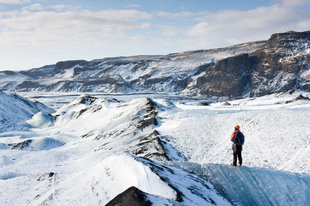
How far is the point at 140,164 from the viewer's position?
53.1 ft

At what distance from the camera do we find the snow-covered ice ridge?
1506 centimetres

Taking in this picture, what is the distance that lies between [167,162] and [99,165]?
495 cm

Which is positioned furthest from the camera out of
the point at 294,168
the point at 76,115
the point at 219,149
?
the point at 76,115

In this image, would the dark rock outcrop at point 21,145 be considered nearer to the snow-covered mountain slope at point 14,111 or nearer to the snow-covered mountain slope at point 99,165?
the snow-covered mountain slope at point 99,165

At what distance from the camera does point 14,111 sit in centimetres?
10194

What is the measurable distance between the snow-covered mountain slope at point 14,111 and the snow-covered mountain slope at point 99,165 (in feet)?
28.4

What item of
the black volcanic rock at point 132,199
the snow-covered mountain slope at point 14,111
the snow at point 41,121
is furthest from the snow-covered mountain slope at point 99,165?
the snow-covered mountain slope at point 14,111

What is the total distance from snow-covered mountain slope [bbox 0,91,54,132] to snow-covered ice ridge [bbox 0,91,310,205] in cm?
2490

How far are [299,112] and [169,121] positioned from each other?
18.1 m

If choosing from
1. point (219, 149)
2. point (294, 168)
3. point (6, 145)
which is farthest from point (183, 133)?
point (6, 145)

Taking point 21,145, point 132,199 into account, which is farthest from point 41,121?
point 132,199

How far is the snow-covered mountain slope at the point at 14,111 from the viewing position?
86.5 metres

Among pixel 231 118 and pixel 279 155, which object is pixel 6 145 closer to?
pixel 231 118

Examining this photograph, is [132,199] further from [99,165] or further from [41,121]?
[41,121]
